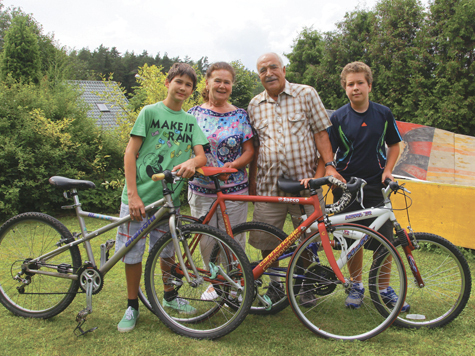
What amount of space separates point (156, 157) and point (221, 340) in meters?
1.39

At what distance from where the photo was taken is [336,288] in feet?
7.99

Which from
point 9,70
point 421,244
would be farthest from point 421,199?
point 9,70

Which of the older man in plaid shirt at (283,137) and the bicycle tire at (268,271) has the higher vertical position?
the older man in plaid shirt at (283,137)

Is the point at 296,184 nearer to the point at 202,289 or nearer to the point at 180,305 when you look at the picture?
the point at 202,289

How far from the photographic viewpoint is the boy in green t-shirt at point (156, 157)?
2383 mm

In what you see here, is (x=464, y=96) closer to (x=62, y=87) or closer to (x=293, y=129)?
(x=293, y=129)

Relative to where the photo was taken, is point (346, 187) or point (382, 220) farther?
point (382, 220)

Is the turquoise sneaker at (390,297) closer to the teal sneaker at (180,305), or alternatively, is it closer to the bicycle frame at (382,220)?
the bicycle frame at (382,220)

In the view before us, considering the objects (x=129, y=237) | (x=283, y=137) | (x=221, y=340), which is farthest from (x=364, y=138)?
(x=129, y=237)

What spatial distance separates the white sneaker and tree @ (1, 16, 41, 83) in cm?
1114

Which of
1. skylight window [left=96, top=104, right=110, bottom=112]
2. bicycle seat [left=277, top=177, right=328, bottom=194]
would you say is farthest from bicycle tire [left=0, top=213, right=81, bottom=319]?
skylight window [left=96, top=104, right=110, bottom=112]

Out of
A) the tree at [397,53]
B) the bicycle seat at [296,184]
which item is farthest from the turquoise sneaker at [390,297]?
the tree at [397,53]

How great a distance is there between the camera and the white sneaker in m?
2.44

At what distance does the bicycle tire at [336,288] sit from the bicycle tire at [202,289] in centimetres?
39
